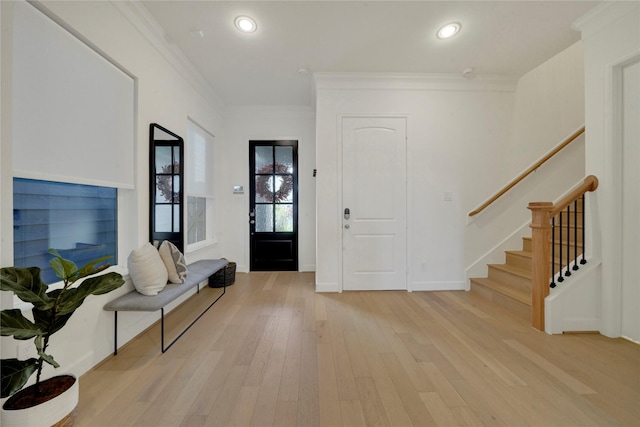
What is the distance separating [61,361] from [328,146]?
10.1 feet

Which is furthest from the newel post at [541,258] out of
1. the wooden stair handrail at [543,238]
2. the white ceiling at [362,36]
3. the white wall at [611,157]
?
the white ceiling at [362,36]

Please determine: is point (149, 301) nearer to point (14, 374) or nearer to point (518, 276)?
point (14, 374)

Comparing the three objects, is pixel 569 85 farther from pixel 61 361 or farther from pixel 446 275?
pixel 61 361

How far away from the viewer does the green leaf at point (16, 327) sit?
1.09 metres

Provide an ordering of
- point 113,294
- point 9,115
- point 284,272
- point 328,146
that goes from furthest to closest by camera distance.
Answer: point 284,272 < point 328,146 < point 113,294 < point 9,115

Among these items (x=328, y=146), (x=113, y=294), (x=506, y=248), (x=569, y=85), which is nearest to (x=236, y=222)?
(x=328, y=146)

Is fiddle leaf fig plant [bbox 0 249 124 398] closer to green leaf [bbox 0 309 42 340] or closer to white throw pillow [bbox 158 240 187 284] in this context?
green leaf [bbox 0 309 42 340]

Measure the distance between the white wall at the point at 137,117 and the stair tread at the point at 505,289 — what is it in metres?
3.66

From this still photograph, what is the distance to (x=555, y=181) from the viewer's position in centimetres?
344

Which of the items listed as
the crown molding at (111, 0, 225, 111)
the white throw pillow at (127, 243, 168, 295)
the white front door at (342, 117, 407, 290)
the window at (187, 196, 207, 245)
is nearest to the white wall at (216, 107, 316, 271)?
the window at (187, 196, 207, 245)

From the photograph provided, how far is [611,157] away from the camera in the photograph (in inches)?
86.7

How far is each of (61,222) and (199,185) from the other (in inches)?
82.6

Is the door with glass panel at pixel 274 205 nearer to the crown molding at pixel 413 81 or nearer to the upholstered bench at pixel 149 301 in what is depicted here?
the crown molding at pixel 413 81

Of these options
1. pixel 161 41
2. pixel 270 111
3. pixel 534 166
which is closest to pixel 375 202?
pixel 534 166
